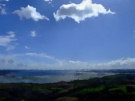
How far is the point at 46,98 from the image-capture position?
2725 centimetres

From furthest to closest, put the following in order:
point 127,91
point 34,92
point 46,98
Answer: point 34,92
point 46,98
point 127,91

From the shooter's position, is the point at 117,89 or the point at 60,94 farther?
the point at 60,94

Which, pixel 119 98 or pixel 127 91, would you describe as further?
pixel 127 91

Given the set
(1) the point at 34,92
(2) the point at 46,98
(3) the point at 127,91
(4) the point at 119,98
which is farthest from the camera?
(1) the point at 34,92

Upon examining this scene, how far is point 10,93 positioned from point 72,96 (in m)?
9.14

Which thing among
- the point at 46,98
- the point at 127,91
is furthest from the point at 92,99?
the point at 46,98

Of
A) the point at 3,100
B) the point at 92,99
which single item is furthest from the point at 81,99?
the point at 3,100

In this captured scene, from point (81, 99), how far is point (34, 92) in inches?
306

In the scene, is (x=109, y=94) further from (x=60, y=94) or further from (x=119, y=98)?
(x=60, y=94)

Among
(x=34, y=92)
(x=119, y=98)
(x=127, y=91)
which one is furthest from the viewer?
(x=34, y=92)

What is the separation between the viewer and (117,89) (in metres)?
26.0

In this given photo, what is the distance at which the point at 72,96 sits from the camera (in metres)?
26.2

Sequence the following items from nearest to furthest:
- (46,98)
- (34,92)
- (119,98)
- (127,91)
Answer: (119,98) → (127,91) → (46,98) → (34,92)

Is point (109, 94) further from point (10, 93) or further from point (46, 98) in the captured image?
point (10, 93)
